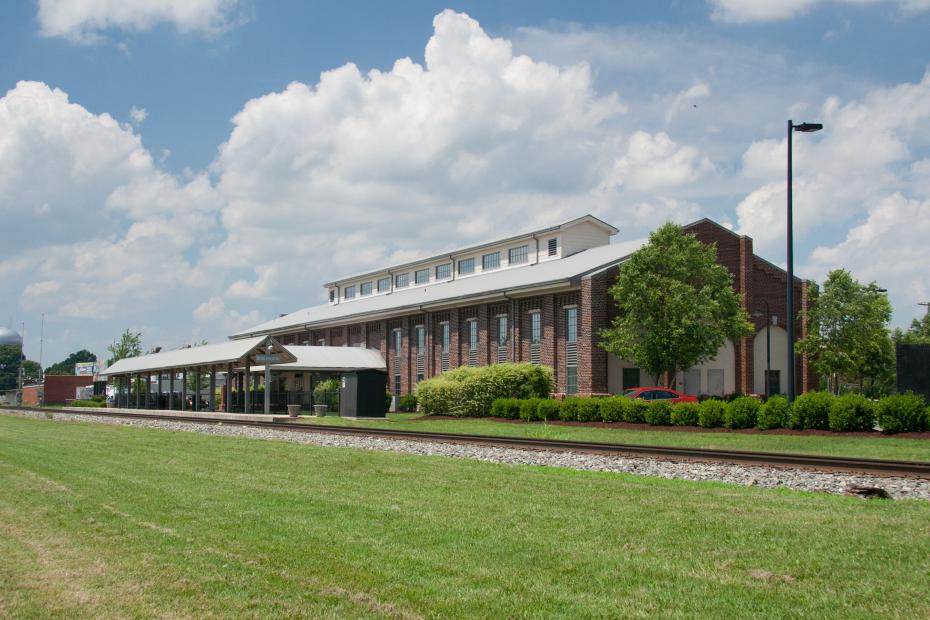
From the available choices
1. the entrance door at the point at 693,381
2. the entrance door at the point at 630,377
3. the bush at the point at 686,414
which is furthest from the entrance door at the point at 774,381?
the bush at the point at 686,414

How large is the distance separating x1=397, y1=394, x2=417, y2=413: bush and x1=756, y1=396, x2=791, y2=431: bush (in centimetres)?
2408

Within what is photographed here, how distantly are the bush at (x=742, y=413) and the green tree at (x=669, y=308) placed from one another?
11825 millimetres

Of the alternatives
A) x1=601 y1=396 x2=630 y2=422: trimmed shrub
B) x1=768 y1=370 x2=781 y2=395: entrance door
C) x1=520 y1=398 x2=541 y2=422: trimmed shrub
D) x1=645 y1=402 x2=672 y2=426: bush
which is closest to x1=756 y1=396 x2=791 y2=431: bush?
x1=645 y1=402 x2=672 y2=426: bush

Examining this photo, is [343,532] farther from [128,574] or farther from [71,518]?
[71,518]

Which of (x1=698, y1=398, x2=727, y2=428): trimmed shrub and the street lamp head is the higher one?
the street lamp head

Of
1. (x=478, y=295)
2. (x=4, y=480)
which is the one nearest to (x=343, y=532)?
(x=4, y=480)

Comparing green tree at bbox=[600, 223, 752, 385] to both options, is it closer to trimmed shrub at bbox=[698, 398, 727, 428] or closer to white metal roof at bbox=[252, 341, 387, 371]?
trimmed shrub at bbox=[698, 398, 727, 428]

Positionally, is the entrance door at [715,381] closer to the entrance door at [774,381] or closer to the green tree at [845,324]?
the entrance door at [774,381]

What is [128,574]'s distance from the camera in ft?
22.7

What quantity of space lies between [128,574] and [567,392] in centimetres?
3571

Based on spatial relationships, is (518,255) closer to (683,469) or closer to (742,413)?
(742,413)

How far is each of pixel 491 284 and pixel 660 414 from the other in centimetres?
2148

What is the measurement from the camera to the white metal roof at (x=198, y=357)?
4348 centimetres

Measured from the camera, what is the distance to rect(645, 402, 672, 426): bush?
2852cm
